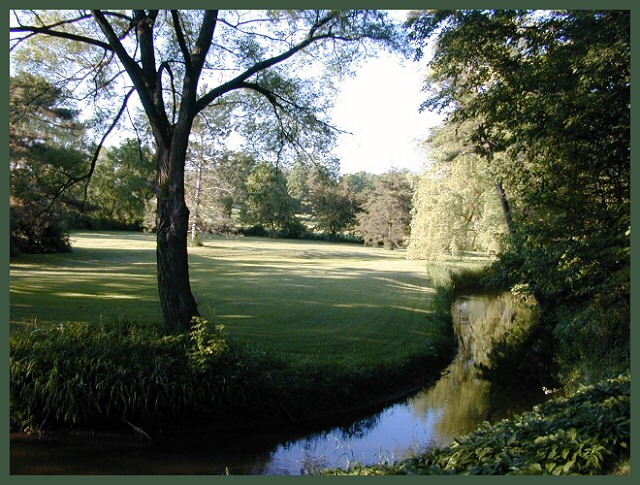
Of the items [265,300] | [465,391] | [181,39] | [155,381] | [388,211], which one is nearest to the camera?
[155,381]

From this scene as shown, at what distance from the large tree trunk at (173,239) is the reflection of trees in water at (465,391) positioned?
513cm

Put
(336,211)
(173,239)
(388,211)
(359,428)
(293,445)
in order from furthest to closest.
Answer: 1. (336,211)
2. (388,211)
3. (173,239)
4. (359,428)
5. (293,445)

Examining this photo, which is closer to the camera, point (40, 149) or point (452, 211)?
point (40, 149)

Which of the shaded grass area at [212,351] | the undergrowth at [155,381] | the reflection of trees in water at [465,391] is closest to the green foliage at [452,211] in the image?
the reflection of trees in water at [465,391]

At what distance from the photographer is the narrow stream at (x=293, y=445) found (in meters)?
6.92

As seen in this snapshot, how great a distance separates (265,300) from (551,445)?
13004 mm

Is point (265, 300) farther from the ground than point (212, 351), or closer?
closer

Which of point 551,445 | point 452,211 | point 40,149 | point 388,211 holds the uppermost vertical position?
point 388,211

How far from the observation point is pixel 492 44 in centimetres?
998

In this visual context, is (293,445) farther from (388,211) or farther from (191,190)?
(388,211)

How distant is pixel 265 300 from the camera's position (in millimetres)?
17172

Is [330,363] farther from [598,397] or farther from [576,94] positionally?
[576,94]

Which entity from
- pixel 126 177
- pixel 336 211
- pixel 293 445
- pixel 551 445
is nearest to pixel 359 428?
pixel 293 445

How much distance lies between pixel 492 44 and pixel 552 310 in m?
6.91
